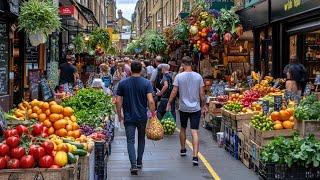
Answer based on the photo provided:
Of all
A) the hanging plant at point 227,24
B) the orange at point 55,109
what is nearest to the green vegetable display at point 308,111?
the orange at point 55,109

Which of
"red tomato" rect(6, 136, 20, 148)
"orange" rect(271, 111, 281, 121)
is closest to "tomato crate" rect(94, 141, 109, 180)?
"red tomato" rect(6, 136, 20, 148)

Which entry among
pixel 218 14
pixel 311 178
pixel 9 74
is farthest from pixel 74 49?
pixel 311 178

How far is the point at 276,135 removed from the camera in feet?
30.5

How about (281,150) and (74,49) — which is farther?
(74,49)

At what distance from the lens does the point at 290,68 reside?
15.5 m

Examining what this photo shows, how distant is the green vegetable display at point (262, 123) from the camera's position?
9.44m

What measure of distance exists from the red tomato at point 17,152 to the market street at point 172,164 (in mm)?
3454

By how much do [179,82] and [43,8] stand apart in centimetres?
557

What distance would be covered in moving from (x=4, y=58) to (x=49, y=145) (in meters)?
9.60

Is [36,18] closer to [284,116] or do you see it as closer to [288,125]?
[284,116]

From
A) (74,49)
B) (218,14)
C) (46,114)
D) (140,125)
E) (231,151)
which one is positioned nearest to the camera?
(46,114)

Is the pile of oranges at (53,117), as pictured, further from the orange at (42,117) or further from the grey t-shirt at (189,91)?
the grey t-shirt at (189,91)

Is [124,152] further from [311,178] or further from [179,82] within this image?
[311,178]

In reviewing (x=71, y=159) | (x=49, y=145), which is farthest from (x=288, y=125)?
(x=49, y=145)
